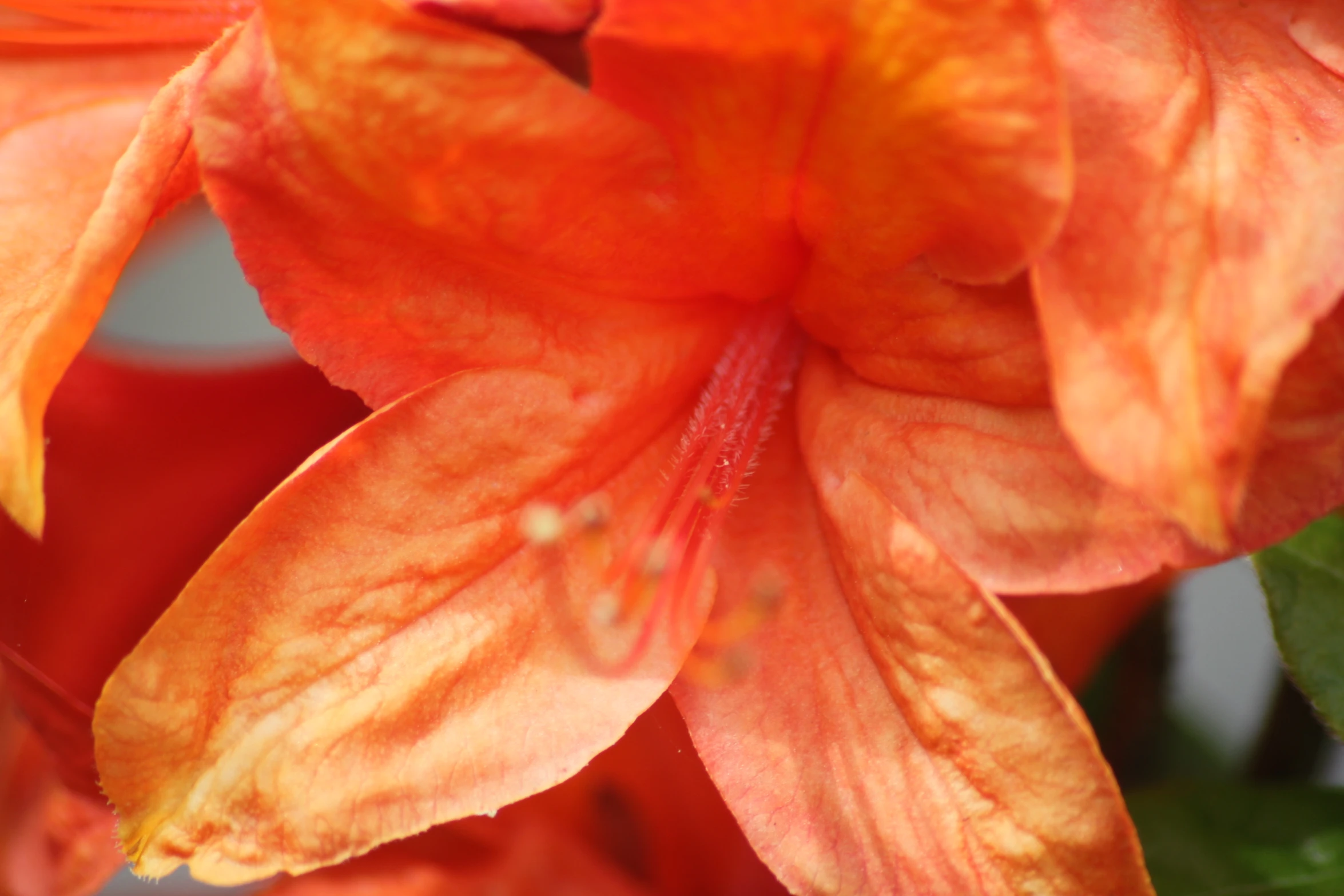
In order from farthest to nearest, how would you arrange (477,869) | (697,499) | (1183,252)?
(477,869)
(697,499)
(1183,252)

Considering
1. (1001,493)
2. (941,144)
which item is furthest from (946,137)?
(1001,493)

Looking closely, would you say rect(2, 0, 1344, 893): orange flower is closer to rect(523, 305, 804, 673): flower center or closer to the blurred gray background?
rect(523, 305, 804, 673): flower center

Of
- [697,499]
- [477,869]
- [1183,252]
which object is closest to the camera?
[1183,252]

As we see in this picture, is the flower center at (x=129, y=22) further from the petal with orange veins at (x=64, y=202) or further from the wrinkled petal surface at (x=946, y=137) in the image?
the wrinkled petal surface at (x=946, y=137)

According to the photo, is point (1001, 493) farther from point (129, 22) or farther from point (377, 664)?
point (129, 22)

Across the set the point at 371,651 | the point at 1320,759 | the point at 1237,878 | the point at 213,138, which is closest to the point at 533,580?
the point at 371,651

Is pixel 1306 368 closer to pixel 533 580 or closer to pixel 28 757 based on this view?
pixel 533 580
